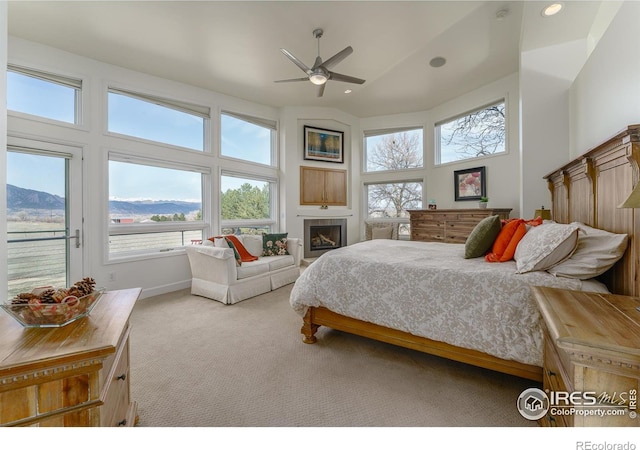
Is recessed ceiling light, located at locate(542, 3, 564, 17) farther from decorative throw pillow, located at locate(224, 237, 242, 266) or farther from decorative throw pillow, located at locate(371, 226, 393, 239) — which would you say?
Result: decorative throw pillow, located at locate(224, 237, 242, 266)

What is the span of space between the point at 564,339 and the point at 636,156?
3.55 feet

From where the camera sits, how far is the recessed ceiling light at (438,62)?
378 centimetres

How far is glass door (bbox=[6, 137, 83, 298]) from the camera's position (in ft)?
9.16

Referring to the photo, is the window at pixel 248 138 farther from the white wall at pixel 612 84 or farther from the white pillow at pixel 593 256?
the white pillow at pixel 593 256

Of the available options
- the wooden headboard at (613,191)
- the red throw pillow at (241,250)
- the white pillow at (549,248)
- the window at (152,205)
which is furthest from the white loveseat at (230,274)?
the wooden headboard at (613,191)

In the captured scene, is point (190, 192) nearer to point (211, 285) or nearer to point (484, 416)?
point (211, 285)

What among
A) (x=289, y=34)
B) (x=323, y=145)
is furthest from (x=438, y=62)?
(x=323, y=145)

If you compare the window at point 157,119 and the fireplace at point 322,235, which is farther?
the fireplace at point 322,235

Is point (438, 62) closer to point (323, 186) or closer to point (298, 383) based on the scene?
point (323, 186)

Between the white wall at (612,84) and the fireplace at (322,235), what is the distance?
402cm

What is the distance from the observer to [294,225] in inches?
212

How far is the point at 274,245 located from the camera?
4.20m

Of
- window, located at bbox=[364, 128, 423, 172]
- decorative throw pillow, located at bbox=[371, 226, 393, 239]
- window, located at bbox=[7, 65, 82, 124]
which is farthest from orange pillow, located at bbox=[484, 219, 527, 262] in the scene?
window, located at bbox=[7, 65, 82, 124]

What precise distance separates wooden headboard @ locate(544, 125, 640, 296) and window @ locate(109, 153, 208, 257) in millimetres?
4531
